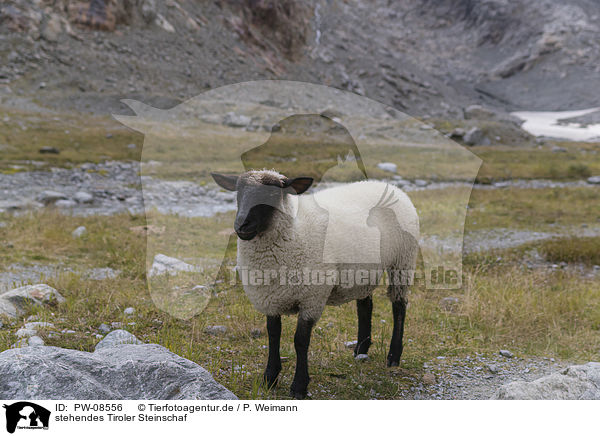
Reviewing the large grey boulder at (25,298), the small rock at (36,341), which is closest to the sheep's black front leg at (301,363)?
the small rock at (36,341)

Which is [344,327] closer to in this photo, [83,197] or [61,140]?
[83,197]

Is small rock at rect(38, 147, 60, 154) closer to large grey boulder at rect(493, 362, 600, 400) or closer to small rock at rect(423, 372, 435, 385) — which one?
small rock at rect(423, 372, 435, 385)

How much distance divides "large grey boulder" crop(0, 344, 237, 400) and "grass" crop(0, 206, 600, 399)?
87 centimetres

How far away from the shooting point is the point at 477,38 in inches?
6053

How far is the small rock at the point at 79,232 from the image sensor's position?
10547mm

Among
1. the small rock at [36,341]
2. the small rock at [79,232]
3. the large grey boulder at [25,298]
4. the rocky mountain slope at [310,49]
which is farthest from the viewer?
the rocky mountain slope at [310,49]

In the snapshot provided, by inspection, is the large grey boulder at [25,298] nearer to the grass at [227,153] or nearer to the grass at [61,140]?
the grass at [227,153]

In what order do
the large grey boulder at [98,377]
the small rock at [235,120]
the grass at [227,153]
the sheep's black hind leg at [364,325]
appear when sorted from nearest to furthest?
the large grey boulder at [98,377], the sheep's black hind leg at [364,325], the grass at [227,153], the small rock at [235,120]

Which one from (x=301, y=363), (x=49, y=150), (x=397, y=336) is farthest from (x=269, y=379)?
(x=49, y=150)

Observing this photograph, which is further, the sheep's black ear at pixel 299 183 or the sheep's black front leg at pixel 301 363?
the sheep's black front leg at pixel 301 363

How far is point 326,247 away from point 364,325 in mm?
1568

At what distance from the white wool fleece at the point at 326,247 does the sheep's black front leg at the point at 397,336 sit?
0.38 feet

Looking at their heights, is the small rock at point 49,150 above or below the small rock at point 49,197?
above

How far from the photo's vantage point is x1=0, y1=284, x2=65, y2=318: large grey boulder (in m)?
5.66
